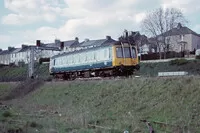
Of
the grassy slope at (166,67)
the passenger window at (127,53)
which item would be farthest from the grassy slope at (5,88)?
the passenger window at (127,53)

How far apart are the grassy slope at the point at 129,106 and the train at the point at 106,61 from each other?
2.61m

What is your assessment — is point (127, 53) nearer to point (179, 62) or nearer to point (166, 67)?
point (166, 67)

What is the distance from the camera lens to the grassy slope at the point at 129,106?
1358cm

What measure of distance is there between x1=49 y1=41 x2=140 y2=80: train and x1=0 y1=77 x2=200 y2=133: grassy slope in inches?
103

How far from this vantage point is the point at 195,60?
133 feet

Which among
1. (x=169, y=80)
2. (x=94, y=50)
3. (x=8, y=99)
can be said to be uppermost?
(x=94, y=50)

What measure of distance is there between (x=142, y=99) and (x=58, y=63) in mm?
20877

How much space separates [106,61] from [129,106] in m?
9.87

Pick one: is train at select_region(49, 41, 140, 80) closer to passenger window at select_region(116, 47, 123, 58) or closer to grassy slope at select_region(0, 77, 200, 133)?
passenger window at select_region(116, 47, 123, 58)

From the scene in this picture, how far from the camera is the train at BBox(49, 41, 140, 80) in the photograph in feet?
85.7

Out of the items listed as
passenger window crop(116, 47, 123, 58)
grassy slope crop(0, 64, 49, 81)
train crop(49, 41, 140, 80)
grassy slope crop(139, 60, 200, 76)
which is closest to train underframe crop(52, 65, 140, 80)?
train crop(49, 41, 140, 80)

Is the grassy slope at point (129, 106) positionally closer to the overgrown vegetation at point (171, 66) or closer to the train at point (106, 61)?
the train at point (106, 61)

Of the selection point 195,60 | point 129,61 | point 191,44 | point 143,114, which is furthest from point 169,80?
point 191,44

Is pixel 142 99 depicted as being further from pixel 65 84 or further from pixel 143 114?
pixel 65 84
